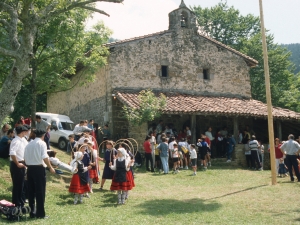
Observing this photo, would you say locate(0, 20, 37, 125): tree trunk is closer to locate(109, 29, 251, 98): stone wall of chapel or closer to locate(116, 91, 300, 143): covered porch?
locate(116, 91, 300, 143): covered porch

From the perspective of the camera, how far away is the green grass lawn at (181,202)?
7898 millimetres

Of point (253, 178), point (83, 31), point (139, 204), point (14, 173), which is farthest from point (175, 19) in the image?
point (14, 173)

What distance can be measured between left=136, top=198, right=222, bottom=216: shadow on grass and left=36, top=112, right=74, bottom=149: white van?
9.85m

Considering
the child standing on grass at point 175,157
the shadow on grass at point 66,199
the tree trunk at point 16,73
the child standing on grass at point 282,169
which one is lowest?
the shadow on grass at point 66,199

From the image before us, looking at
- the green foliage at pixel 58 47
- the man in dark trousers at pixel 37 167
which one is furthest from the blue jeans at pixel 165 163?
the man in dark trousers at pixel 37 167

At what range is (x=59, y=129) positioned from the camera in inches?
761

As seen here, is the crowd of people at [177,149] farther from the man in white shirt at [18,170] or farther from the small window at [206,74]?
the man in white shirt at [18,170]

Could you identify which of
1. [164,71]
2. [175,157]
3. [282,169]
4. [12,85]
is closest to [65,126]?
[164,71]

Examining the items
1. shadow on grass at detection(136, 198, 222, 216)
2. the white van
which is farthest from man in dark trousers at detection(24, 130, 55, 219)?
→ the white van

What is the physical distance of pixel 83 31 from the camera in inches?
608

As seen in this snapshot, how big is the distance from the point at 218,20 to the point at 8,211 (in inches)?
1282

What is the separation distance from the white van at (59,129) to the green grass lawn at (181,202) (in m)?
6.00

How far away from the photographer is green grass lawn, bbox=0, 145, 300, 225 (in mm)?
7898

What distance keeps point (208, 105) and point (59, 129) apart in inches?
307
